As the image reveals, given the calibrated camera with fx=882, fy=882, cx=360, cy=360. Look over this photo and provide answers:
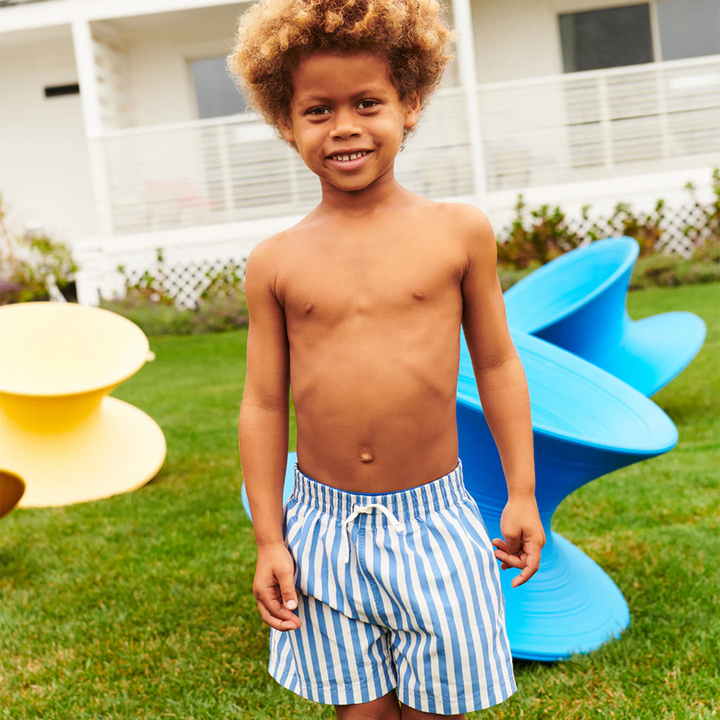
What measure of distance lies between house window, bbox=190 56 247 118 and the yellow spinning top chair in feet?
31.3

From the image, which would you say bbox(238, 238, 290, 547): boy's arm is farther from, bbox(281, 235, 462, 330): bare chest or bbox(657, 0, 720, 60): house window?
bbox(657, 0, 720, 60): house window

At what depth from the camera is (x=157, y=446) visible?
5223 mm

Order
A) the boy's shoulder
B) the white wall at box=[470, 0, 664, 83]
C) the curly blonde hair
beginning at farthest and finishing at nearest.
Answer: the white wall at box=[470, 0, 664, 83] < the boy's shoulder < the curly blonde hair

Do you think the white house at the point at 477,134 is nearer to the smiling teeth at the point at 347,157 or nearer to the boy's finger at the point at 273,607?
the smiling teeth at the point at 347,157

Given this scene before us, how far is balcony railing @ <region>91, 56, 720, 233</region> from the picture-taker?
1223 centimetres

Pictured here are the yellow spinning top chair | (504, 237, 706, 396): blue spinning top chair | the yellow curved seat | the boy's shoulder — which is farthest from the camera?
the yellow spinning top chair

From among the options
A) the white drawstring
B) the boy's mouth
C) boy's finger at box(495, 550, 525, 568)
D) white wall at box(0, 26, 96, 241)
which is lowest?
boy's finger at box(495, 550, 525, 568)

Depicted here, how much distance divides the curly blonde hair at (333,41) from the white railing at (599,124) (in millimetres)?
10915

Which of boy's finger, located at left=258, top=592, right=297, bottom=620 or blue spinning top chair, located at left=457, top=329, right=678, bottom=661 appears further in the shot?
blue spinning top chair, located at left=457, top=329, right=678, bottom=661

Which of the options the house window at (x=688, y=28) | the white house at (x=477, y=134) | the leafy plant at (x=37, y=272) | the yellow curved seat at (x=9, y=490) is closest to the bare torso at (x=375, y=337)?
the yellow curved seat at (x=9, y=490)

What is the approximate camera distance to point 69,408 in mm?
4887

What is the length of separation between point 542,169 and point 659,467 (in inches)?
339

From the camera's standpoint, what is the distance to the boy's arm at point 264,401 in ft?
5.73

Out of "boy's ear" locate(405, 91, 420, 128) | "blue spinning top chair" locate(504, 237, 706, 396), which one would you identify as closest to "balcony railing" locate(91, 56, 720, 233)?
"blue spinning top chair" locate(504, 237, 706, 396)
